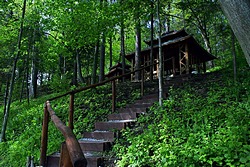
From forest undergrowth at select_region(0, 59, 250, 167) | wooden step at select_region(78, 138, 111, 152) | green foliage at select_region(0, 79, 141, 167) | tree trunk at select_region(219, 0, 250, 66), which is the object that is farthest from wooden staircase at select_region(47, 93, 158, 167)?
tree trunk at select_region(219, 0, 250, 66)

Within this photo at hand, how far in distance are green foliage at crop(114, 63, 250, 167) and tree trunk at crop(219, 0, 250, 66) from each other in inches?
49.2

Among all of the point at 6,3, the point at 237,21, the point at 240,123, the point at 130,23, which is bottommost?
the point at 240,123

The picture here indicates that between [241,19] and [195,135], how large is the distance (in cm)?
190

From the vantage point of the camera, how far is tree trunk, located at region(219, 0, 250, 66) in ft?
8.93

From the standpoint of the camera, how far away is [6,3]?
26.2ft

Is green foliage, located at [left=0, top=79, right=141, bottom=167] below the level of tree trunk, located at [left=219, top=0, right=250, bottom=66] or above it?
below

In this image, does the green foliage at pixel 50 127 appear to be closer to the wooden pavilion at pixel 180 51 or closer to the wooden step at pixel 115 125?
the wooden step at pixel 115 125

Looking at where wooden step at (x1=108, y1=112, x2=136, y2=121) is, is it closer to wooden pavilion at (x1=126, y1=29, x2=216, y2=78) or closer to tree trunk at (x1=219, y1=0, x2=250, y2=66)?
tree trunk at (x1=219, y1=0, x2=250, y2=66)

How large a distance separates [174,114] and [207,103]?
42.1 inches

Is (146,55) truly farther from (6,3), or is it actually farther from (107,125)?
(107,125)

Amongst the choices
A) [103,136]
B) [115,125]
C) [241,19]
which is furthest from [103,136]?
[241,19]

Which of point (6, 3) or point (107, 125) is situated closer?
point (107, 125)

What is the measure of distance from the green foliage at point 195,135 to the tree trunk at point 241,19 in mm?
1249

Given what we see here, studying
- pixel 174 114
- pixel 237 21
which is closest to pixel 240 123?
pixel 174 114
